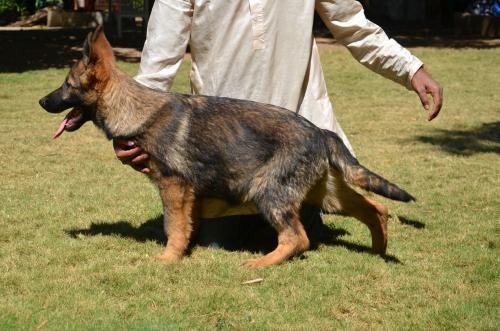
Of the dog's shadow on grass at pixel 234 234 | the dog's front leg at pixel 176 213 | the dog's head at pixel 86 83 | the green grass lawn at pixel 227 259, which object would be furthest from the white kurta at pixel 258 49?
the green grass lawn at pixel 227 259

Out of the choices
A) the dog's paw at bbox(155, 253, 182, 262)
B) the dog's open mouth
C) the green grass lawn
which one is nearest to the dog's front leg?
the dog's paw at bbox(155, 253, 182, 262)

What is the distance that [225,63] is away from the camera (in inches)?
245

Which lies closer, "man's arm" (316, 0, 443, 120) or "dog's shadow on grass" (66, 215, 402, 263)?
"man's arm" (316, 0, 443, 120)

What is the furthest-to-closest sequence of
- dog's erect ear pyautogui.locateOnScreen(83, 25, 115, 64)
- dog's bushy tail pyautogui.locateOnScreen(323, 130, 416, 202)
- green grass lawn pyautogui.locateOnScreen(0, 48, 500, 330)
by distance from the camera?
dog's bushy tail pyautogui.locateOnScreen(323, 130, 416, 202)
dog's erect ear pyautogui.locateOnScreen(83, 25, 115, 64)
green grass lawn pyautogui.locateOnScreen(0, 48, 500, 330)

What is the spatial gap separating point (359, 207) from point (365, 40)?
1324mm

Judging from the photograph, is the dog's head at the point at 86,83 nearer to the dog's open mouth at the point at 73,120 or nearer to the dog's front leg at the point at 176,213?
the dog's open mouth at the point at 73,120

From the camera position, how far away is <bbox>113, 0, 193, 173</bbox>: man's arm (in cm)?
606

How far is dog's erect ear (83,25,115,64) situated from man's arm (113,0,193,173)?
51cm

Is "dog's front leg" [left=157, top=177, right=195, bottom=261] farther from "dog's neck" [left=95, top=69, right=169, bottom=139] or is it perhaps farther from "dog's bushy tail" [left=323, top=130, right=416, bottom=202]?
"dog's bushy tail" [left=323, top=130, right=416, bottom=202]

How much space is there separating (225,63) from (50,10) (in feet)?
88.4

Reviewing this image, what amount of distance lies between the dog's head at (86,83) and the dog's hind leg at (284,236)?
4.82 ft

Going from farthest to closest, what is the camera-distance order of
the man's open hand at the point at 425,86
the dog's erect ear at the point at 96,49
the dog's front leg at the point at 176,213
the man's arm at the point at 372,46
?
1. the man's arm at the point at 372,46
2. the man's open hand at the point at 425,86
3. the dog's front leg at the point at 176,213
4. the dog's erect ear at the point at 96,49

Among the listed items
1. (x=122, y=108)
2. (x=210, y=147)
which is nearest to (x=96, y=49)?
(x=122, y=108)

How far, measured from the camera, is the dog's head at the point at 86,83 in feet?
18.3
